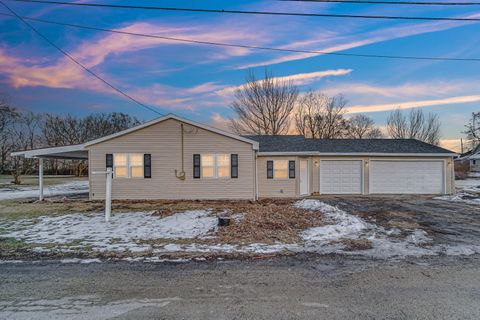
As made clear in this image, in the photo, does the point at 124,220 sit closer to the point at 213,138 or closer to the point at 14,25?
the point at 213,138

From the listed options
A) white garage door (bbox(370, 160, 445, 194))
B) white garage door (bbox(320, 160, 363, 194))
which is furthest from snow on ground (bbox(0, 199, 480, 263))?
white garage door (bbox(370, 160, 445, 194))

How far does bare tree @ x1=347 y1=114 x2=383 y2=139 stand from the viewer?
143ft

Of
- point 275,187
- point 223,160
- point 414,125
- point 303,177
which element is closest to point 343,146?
point 303,177

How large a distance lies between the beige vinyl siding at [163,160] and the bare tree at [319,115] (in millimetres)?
23665

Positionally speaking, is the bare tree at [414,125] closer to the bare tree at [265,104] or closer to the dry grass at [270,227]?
the bare tree at [265,104]

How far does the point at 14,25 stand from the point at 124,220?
437 inches

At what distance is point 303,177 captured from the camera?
58.4ft

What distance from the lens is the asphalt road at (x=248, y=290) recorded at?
3.46 meters

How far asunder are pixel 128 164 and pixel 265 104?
2075 cm

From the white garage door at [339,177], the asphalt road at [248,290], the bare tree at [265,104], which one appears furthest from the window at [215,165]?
the bare tree at [265,104]

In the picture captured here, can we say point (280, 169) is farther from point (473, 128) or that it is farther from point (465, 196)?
point (473, 128)

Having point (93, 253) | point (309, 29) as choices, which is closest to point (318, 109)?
point (309, 29)

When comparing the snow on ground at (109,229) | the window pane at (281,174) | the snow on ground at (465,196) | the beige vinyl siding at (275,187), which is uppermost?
the window pane at (281,174)

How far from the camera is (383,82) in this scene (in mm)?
20703
